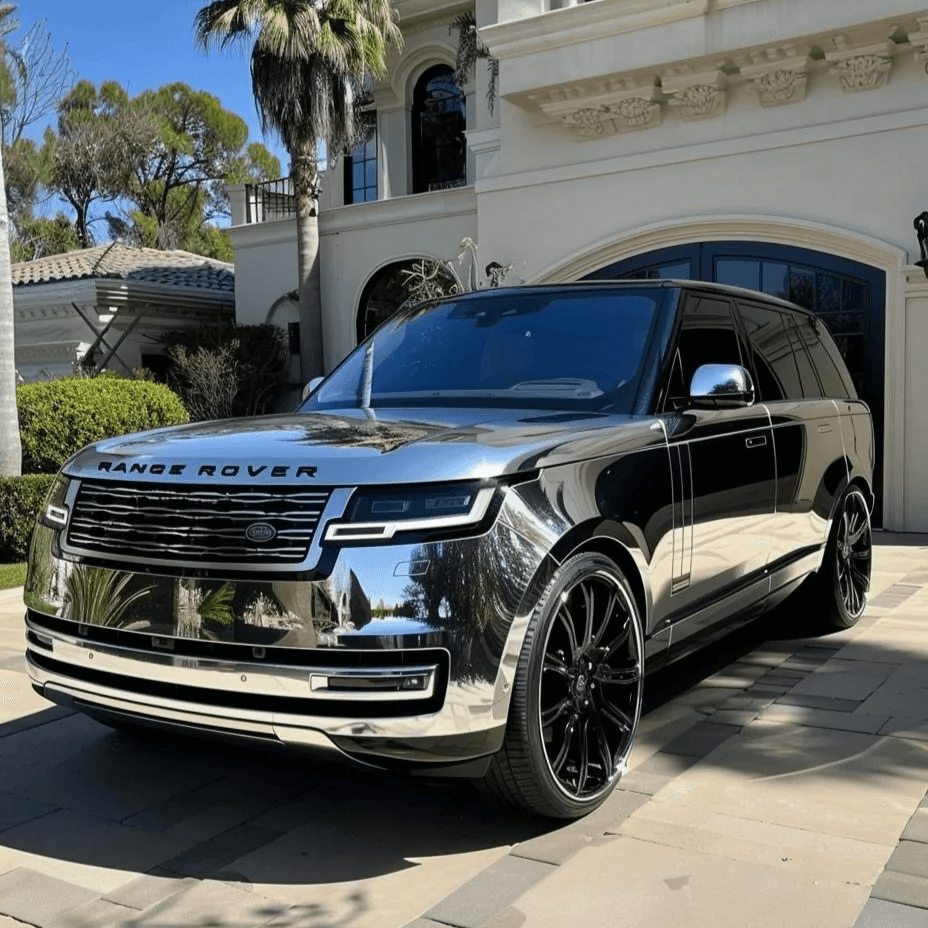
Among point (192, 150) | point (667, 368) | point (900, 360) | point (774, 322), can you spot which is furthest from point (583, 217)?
point (192, 150)

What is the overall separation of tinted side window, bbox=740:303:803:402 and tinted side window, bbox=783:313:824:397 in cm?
6

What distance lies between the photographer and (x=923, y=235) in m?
10.8

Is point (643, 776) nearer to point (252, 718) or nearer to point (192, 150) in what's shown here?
point (252, 718)

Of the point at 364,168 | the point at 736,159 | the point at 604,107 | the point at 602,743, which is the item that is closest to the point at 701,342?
the point at 602,743

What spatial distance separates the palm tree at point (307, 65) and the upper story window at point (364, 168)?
1.54 m

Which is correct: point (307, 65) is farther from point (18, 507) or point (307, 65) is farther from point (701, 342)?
point (701, 342)

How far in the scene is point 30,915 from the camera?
A: 3.03 metres

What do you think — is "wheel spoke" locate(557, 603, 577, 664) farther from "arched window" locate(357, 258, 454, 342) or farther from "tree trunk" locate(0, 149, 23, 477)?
"arched window" locate(357, 258, 454, 342)

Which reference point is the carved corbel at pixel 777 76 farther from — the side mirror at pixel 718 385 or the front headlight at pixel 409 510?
the front headlight at pixel 409 510

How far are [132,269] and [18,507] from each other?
50.6 feet

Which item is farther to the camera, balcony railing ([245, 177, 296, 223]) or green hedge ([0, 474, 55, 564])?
balcony railing ([245, 177, 296, 223])

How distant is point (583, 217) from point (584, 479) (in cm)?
1077

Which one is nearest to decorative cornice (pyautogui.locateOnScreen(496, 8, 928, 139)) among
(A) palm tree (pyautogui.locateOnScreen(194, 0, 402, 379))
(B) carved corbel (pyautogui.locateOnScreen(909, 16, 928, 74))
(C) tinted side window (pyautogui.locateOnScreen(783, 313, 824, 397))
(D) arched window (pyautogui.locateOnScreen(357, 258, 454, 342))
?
(B) carved corbel (pyautogui.locateOnScreen(909, 16, 928, 74))

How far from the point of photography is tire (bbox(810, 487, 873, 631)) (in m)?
6.11
